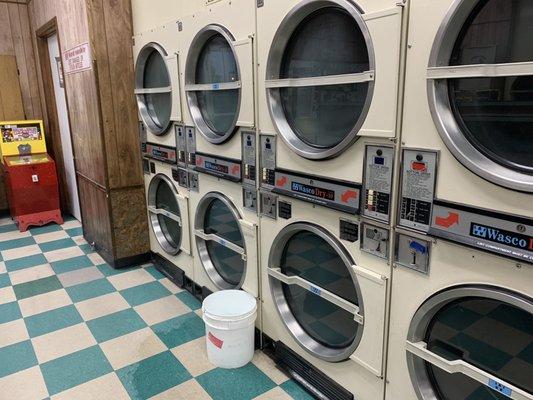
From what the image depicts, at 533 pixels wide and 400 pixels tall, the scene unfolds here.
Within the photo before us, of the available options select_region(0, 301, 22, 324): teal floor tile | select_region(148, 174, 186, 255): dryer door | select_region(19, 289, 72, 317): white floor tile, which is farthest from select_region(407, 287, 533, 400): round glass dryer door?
select_region(0, 301, 22, 324): teal floor tile

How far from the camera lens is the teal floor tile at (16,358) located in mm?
2455

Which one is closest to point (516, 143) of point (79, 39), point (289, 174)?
point (289, 174)

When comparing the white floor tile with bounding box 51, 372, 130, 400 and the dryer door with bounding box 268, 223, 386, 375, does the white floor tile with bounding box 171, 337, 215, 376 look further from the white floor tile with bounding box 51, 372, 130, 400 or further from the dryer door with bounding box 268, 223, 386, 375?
the dryer door with bounding box 268, 223, 386, 375

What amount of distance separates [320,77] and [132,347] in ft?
6.70

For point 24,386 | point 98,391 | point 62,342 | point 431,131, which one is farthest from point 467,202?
point 62,342

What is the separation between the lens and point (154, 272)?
149 inches

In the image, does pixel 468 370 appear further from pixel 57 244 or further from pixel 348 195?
pixel 57 244

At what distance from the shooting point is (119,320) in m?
2.96

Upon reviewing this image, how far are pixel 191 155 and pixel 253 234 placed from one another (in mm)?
895

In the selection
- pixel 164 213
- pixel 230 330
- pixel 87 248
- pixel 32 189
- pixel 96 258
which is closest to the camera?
pixel 230 330

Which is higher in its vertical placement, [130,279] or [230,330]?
[230,330]

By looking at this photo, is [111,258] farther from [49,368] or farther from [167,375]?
[167,375]

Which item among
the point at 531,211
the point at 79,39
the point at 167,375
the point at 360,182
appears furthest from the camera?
the point at 79,39

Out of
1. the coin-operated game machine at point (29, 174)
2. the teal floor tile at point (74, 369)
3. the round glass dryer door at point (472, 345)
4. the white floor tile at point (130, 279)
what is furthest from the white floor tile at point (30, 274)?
the round glass dryer door at point (472, 345)
